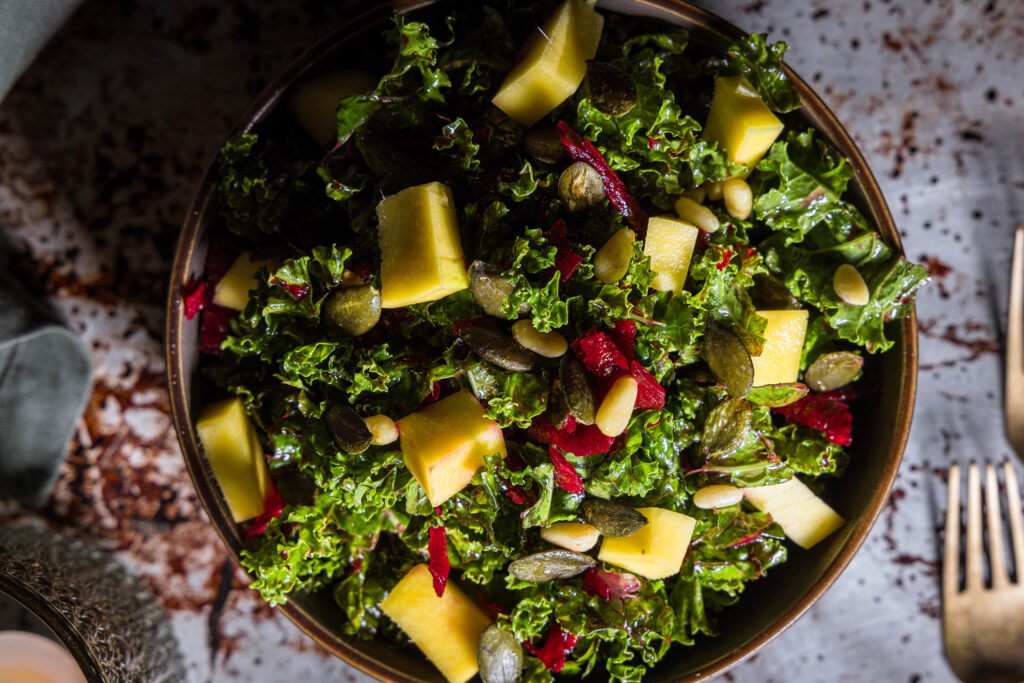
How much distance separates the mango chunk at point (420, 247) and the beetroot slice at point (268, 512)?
676 millimetres

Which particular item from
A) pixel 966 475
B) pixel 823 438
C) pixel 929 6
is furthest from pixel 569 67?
pixel 966 475

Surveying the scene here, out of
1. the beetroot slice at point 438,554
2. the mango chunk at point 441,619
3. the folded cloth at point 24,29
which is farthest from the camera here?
the folded cloth at point 24,29

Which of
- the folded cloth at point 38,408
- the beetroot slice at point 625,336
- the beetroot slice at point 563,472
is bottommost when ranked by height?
the folded cloth at point 38,408

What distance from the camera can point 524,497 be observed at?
6.14ft

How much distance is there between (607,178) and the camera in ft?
6.16

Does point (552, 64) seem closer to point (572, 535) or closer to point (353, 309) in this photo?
point (353, 309)

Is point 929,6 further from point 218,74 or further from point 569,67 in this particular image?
point 218,74

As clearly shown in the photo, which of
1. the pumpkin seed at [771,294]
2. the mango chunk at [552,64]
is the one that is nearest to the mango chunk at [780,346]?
the pumpkin seed at [771,294]

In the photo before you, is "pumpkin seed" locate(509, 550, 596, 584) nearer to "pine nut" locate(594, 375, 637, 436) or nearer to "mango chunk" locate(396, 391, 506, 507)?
"mango chunk" locate(396, 391, 506, 507)

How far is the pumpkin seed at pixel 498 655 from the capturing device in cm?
198

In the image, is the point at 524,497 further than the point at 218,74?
No

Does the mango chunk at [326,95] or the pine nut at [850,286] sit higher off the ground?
the pine nut at [850,286]

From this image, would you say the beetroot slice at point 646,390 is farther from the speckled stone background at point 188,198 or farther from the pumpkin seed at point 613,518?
the speckled stone background at point 188,198

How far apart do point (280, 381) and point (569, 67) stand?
1.07m
